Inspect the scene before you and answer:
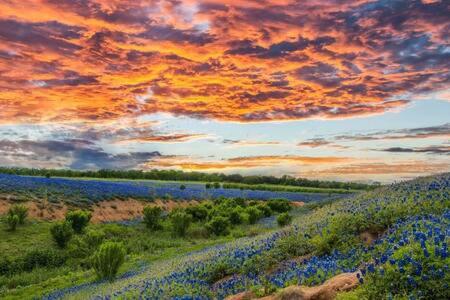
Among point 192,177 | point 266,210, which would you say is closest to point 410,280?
point 266,210

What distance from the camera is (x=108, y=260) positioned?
16.2 m

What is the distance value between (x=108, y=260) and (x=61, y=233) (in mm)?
9421

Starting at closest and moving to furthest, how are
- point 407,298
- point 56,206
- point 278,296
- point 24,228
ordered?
point 407,298, point 278,296, point 24,228, point 56,206

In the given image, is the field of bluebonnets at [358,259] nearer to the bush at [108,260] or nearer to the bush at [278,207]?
the bush at [108,260]

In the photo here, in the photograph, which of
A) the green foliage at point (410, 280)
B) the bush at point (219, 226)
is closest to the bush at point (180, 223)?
the bush at point (219, 226)

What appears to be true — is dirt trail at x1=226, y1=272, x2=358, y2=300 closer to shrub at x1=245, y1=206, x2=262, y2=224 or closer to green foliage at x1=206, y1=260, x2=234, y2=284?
green foliage at x1=206, y1=260, x2=234, y2=284

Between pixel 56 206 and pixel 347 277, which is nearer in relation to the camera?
pixel 347 277

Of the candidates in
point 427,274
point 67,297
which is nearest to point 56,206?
point 67,297

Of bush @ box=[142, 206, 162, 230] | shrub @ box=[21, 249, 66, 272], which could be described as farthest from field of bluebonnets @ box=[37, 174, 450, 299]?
bush @ box=[142, 206, 162, 230]

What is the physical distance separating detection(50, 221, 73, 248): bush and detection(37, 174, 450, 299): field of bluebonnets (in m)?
15.8

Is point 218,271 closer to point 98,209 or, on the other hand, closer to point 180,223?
point 180,223

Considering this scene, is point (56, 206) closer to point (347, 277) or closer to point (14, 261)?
point (14, 261)

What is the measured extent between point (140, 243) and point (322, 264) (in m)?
21.6

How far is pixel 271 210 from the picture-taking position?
1781 inches
